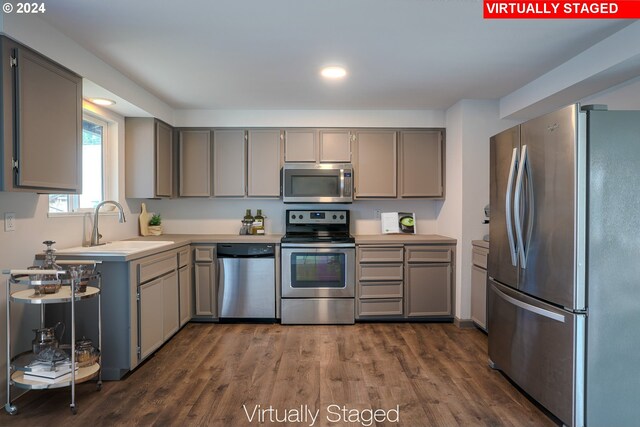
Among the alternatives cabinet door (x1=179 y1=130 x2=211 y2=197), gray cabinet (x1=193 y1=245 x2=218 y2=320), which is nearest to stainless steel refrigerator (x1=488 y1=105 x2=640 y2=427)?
gray cabinet (x1=193 y1=245 x2=218 y2=320)

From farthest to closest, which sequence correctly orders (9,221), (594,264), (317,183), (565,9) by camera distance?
(317,183)
(9,221)
(565,9)
(594,264)

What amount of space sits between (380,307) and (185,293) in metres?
1.93

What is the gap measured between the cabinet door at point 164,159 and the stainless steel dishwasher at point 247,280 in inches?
32.5

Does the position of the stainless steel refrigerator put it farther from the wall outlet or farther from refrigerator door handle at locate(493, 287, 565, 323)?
the wall outlet

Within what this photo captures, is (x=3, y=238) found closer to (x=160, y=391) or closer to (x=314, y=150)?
(x=160, y=391)

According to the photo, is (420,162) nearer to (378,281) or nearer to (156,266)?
(378,281)

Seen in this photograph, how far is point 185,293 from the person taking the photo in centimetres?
359

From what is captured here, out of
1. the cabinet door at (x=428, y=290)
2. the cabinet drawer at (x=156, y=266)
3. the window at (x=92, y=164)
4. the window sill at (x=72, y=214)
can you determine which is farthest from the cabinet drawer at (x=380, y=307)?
the window at (x=92, y=164)

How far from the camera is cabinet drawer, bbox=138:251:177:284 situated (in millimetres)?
2689

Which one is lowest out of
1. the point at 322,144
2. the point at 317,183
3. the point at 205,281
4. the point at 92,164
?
the point at 205,281

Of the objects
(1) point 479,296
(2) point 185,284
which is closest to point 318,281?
(2) point 185,284

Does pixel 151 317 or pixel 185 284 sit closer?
pixel 151 317

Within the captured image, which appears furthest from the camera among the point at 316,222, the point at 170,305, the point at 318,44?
the point at 316,222

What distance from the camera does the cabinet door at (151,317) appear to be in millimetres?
2694
